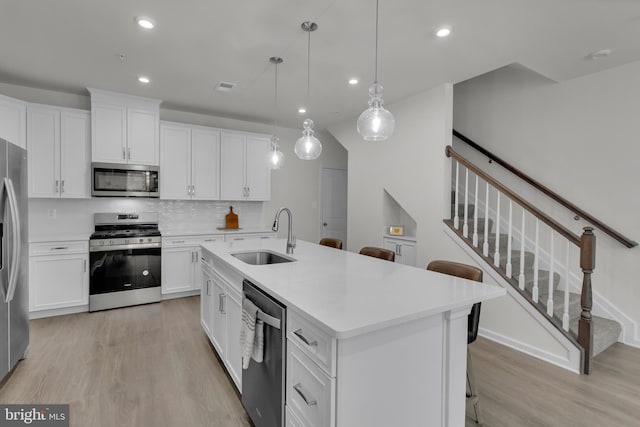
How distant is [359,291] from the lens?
5.18 ft

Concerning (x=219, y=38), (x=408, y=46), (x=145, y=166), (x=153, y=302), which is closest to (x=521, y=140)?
(x=408, y=46)

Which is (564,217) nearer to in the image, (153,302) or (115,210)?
(153,302)

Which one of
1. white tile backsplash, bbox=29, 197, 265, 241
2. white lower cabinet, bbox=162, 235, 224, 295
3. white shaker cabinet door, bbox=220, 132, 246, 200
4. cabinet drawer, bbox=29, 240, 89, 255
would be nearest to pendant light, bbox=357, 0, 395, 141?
white lower cabinet, bbox=162, 235, 224, 295

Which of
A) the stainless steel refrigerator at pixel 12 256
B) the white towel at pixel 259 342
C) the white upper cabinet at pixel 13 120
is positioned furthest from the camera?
the white upper cabinet at pixel 13 120

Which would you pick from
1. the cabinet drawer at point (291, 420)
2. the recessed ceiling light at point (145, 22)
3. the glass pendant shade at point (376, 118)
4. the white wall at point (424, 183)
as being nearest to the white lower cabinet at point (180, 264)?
the white wall at point (424, 183)

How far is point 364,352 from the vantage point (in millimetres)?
1229

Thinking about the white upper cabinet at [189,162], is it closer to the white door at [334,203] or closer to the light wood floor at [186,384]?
the light wood floor at [186,384]

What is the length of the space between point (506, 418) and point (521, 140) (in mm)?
3299

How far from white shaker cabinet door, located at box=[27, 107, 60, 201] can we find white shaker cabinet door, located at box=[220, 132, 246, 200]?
1.99 metres

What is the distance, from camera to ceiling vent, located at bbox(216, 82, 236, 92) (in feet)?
12.4

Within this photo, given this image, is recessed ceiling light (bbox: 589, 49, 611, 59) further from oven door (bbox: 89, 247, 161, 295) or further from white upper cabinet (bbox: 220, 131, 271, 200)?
oven door (bbox: 89, 247, 161, 295)

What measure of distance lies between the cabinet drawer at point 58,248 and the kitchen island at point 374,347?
305 centimetres

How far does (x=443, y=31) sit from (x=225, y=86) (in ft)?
8.23

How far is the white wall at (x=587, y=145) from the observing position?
10.5 ft
